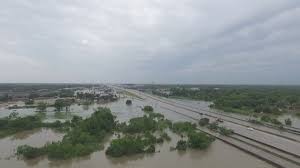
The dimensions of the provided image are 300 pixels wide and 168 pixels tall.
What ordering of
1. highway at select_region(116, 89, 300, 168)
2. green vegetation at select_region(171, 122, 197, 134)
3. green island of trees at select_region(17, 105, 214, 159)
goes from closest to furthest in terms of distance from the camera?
highway at select_region(116, 89, 300, 168)
green island of trees at select_region(17, 105, 214, 159)
green vegetation at select_region(171, 122, 197, 134)

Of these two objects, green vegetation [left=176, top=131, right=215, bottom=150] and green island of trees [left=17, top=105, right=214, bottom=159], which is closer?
green island of trees [left=17, top=105, right=214, bottom=159]

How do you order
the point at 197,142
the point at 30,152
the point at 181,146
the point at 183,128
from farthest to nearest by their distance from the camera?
1. the point at 183,128
2. the point at 197,142
3. the point at 181,146
4. the point at 30,152

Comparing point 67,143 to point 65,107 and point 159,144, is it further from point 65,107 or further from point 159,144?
Result: point 65,107

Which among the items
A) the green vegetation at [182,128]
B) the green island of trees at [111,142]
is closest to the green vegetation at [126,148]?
the green island of trees at [111,142]

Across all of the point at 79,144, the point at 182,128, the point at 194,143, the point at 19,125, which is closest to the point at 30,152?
the point at 79,144

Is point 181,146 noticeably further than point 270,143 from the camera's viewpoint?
No

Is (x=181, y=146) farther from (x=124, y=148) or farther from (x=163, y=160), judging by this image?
(x=124, y=148)

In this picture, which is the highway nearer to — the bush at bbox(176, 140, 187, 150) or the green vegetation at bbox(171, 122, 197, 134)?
the green vegetation at bbox(171, 122, 197, 134)

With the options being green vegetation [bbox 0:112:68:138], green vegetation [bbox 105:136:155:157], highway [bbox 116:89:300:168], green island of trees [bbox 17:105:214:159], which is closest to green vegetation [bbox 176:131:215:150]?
green island of trees [bbox 17:105:214:159]

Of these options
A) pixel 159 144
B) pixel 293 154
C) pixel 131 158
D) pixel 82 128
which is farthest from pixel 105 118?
pixel 293 154

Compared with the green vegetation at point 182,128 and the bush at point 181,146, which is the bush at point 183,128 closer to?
the green vegetation at point 182,128

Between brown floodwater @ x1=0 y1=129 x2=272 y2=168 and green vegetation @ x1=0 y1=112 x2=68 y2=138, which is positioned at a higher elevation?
green vegetation @ x1=0 y1=112 x2=68 y2=138
